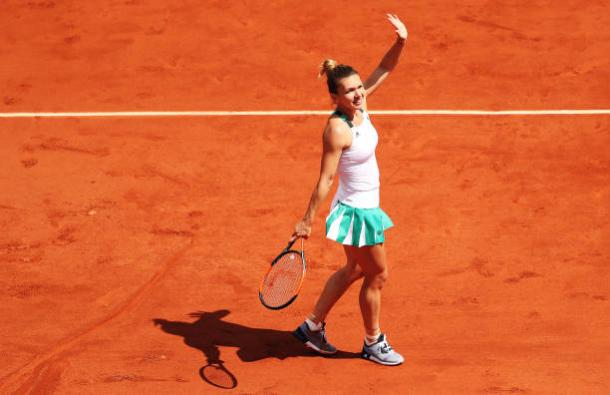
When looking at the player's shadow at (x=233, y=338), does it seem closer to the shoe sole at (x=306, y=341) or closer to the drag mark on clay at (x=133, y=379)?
the shoe sole at (x=306, y=341)

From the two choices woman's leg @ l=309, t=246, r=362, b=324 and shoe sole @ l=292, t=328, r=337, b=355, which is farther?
shoe sole @ l=292, t=328, r=337, b=355

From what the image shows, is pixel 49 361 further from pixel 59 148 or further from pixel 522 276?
pixel 522 276

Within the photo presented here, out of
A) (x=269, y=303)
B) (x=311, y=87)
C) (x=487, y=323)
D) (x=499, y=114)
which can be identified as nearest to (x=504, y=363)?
(x=487, y=323)

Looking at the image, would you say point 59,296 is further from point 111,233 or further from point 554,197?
point 554,197

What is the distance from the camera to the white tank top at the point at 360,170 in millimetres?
7324

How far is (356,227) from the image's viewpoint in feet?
24.3

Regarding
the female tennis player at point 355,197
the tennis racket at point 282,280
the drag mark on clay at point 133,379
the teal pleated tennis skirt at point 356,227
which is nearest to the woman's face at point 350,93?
the female tennis player at point 355,197

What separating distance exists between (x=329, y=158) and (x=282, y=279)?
41.5 inches

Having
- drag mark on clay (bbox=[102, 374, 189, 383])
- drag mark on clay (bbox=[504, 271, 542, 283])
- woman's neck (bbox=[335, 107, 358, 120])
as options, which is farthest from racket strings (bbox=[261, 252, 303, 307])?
drag mark on clay (bbox=[504, 271, 542, 283])

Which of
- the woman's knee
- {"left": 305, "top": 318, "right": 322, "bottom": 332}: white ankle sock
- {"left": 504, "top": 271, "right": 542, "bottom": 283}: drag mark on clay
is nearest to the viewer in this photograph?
the woman's knee

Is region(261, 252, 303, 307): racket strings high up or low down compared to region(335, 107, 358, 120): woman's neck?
down

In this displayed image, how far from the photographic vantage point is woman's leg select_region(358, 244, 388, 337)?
7537 millimetres

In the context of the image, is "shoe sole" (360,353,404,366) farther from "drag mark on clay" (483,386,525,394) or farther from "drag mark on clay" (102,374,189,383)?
"drag mark on clay" (102,374,189,383)

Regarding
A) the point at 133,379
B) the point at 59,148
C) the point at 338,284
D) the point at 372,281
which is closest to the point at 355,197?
the point at 372,281
